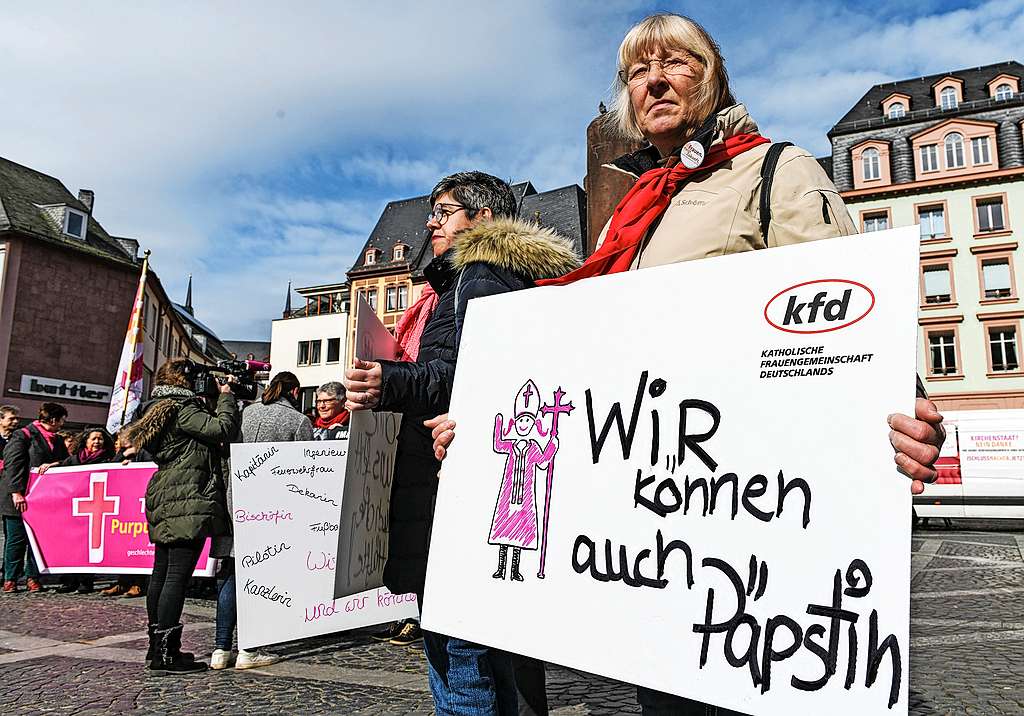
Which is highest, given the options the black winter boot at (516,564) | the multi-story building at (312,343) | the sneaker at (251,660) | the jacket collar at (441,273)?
the multi-story building at (312,343)

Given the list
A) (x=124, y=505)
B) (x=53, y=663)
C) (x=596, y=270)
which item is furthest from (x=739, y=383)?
(x=124, y=505)

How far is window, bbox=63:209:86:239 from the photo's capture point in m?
31.4

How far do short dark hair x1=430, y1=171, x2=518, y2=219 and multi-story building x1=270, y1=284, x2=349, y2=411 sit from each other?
4424 cm

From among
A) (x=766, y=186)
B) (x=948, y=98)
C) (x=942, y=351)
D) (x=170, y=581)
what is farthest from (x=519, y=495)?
(x=948, y=98)

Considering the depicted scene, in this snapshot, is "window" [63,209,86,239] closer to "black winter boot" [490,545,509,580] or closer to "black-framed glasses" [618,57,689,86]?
"black-framed glasses" [618,57,689,86]

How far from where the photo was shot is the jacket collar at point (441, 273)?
95.9 inches

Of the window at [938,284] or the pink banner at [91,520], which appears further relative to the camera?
the window at [938,284]

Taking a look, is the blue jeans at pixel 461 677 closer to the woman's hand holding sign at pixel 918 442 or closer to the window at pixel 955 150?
the woman's hand holding sign at pixel 918 442

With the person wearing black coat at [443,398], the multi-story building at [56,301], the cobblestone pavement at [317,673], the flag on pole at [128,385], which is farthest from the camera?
the multi-story building at [56,301]

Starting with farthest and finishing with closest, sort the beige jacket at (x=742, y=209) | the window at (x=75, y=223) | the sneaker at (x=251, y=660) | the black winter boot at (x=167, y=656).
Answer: the window at (x=75, y=223)
the sneaker at (x=251, y=660)
the black winter boot at (x=167, y=656)
the beige jacket at (x=742, y=209)

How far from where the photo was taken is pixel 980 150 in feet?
110

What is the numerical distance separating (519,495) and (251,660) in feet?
12.8

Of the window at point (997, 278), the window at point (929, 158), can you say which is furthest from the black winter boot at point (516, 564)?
the window at point (929, 158)

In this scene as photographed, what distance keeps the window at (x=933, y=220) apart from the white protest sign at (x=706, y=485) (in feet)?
120
